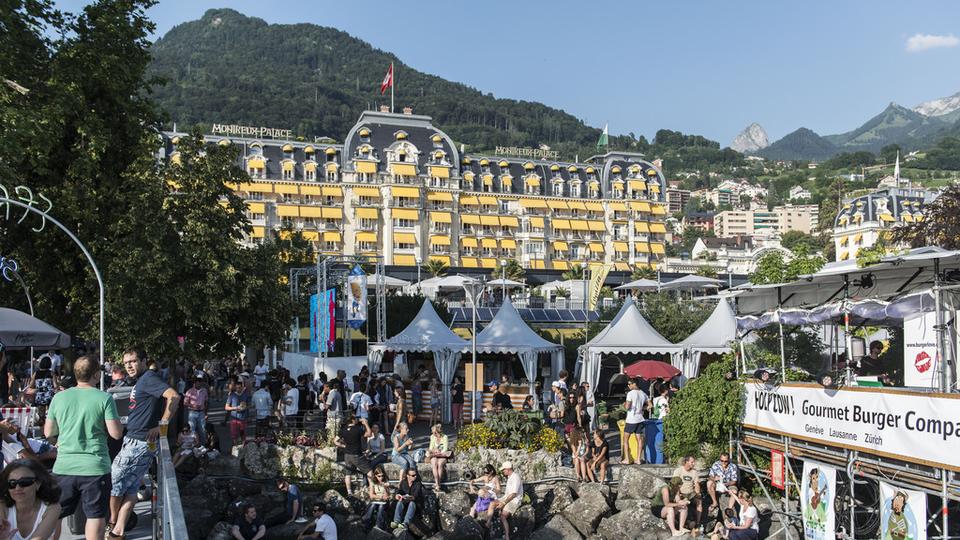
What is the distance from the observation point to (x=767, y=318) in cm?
1530

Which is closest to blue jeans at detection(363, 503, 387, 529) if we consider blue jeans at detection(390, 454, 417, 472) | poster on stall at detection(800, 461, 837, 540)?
blue jeans at detection(390, 454, 417, 472)

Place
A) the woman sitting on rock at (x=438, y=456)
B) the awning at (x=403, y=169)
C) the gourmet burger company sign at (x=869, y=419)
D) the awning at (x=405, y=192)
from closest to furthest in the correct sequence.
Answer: the gourmet burger company sign at (x=869, y=419) → the woman sitting on rock at (x=438, y=456) → the awning at (x=405, y=192) → the awning at (x=403, y=169)

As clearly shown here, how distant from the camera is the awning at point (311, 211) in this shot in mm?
86125

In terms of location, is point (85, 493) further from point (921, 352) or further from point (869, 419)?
point (921, 352)

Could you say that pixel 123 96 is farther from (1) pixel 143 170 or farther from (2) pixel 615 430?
(2) pixel 615 430

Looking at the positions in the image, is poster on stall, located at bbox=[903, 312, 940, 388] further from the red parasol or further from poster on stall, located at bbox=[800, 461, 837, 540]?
the red parasol

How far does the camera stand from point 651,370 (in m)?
22.7

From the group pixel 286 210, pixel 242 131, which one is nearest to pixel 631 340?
pixel 286 210

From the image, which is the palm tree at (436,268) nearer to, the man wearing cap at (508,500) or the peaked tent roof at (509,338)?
the peaked tent roof at (509,338)

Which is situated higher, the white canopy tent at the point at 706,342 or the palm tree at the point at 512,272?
the palm tree at the point at 512,272

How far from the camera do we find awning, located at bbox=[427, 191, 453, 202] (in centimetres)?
9194

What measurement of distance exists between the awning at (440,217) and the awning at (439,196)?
4.97ft

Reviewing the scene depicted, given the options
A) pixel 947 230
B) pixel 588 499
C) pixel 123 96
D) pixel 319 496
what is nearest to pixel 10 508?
pixel 319 496

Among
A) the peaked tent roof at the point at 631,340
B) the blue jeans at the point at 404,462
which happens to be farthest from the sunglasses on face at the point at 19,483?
the peaked tent roof at the point at 631,340
